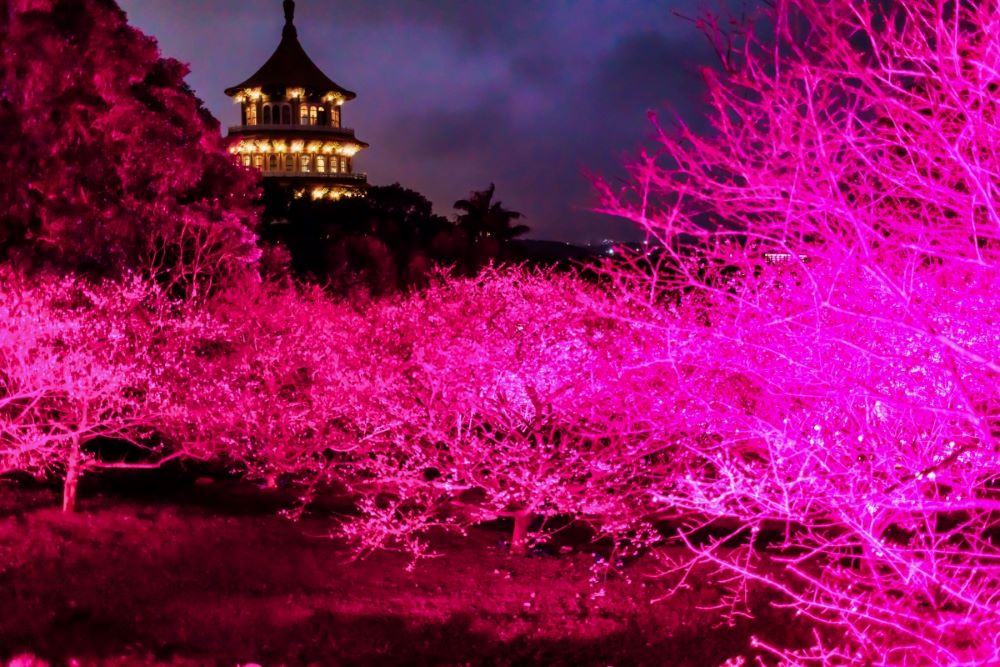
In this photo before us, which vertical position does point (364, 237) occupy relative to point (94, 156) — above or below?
below

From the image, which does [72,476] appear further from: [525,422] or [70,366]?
[525,422]

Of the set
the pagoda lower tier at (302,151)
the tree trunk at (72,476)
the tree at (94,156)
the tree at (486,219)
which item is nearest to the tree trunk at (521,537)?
the tree trunk at (72,476)

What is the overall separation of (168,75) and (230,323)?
22.7 ft

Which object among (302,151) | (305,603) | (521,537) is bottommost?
(305,603)

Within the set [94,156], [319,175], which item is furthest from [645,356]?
[319,175]

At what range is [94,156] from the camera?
55.3 ft

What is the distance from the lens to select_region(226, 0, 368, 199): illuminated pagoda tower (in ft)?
205

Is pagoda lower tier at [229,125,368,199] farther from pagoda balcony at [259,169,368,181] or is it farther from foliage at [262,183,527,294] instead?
foliage at [262,183,527,294]

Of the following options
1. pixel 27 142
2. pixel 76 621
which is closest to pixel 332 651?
pixel 76 621

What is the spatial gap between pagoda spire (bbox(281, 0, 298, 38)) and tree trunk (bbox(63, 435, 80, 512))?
58265 millimetres

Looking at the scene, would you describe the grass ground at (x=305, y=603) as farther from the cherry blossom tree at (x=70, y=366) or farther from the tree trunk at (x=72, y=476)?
the cherry blossom tree at (x=70, y=366)

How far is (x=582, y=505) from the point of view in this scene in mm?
10188

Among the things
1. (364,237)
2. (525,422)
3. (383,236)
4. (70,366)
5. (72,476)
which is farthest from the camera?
(383,236)

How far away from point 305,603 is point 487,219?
22.6 meters
